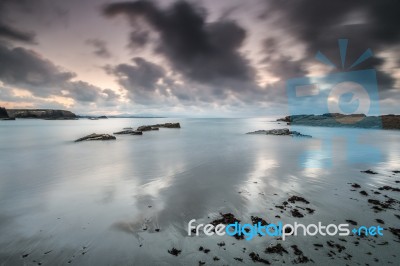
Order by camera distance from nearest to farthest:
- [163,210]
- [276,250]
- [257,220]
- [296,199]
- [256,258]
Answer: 1. [256,258]
2. [276,250]
3. [257,220]
4. [163,210]
5. [296,199]

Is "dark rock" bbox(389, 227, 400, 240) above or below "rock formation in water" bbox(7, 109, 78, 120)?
below

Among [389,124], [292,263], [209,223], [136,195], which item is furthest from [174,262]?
[389,124]

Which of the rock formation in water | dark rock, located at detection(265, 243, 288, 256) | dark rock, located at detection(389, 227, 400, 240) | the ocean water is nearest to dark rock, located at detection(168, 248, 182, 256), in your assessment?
the ocean water

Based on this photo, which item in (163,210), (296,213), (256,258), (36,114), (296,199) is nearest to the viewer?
(256,258)

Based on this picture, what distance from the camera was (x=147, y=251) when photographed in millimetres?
4629

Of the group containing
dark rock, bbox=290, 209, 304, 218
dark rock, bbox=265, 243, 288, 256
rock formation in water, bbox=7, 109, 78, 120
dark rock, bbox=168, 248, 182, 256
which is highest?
rock formation in water, bbox=7, 109, 78, 120

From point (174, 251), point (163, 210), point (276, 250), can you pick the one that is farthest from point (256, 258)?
point (163, 210)

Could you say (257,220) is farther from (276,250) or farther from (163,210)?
(163,210)

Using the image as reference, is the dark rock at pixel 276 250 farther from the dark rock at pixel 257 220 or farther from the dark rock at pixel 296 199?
the dark rock at pixel 296 199

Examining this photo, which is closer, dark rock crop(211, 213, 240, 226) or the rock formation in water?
dark rock crop(211, 213, 240, 226)

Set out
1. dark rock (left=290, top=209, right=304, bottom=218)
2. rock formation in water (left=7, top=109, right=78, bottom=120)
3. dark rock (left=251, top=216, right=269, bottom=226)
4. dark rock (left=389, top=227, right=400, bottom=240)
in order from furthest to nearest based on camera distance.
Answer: rock formation in water (left=7, top=109, right=78, bottom=120) → dark rock (left=290, top=209, right=304, bottom=218) → dark rock (left=251, top=216, right=269, bottom=226) → dark rock (left=389, top=227, right=400, bottom=240)

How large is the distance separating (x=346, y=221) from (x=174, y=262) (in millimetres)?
5457

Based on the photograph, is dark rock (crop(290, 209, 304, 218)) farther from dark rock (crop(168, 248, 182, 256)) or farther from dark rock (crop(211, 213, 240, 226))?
dark rock (crop(168, 248, 182, 256))

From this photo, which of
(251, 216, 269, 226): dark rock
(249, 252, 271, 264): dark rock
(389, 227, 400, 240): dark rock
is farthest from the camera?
(251, 216, 269, 226): dark rock
